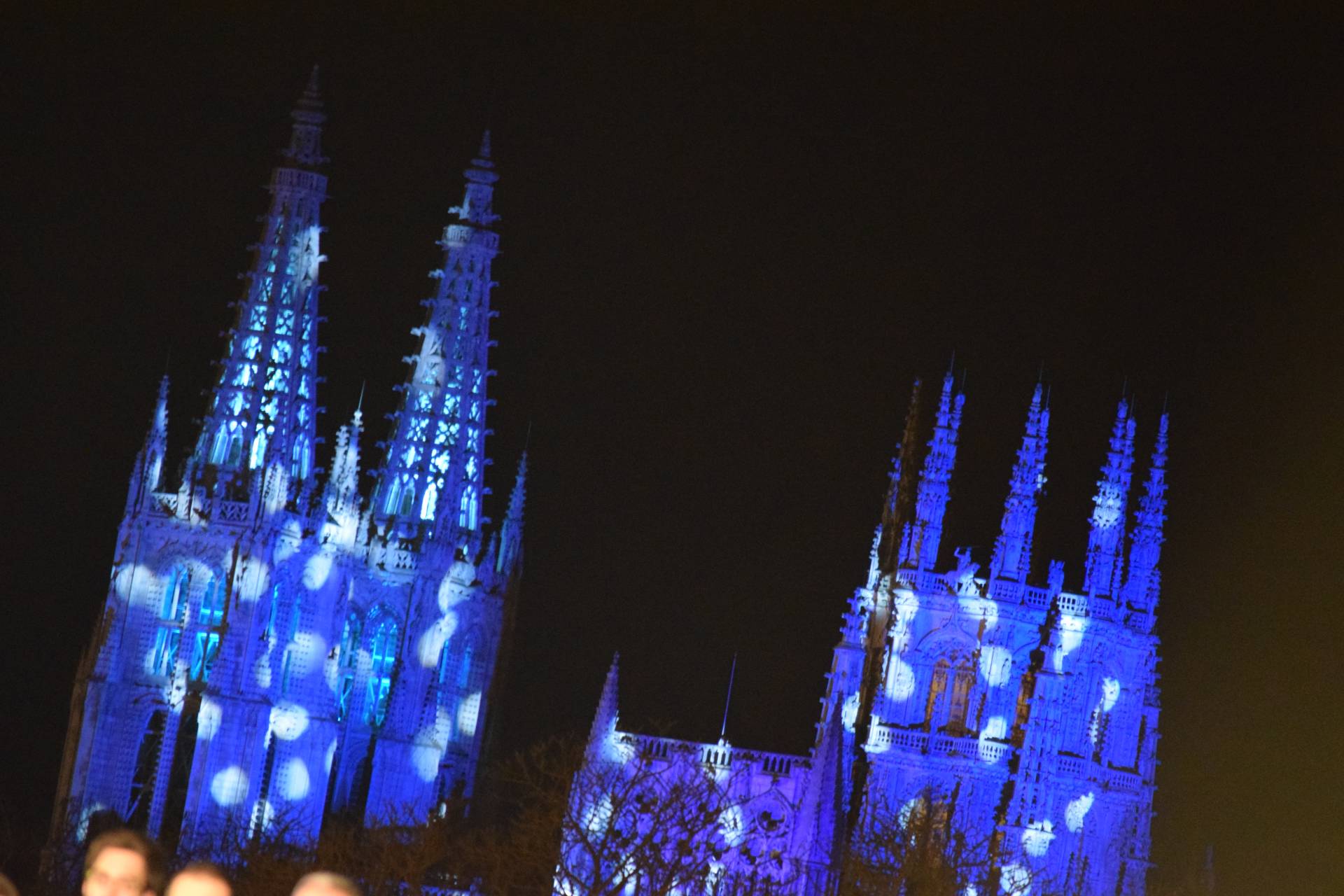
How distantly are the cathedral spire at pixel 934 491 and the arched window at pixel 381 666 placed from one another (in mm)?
14681

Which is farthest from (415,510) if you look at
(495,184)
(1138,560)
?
(1138,560)

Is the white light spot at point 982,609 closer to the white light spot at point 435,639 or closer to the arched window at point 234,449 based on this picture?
the white light spot at point 435,639

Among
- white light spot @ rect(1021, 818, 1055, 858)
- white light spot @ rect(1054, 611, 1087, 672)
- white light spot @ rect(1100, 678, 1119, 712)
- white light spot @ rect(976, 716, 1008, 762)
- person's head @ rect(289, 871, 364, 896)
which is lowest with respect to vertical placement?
person's head @ rect(289, 871, 364, 896)

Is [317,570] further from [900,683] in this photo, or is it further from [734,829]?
[900,683]

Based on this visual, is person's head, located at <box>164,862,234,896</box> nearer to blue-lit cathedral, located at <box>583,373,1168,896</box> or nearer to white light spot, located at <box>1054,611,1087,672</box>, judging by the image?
blue-lit cathedral, located at <box>583,373,1168,896</box>

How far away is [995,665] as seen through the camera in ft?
232

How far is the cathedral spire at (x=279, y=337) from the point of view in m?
Answer: 76.2

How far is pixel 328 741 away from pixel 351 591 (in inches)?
170

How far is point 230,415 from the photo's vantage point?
250ft

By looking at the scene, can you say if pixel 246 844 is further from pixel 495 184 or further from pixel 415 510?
pixel 495 184

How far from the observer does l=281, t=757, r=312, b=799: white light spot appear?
7481cm

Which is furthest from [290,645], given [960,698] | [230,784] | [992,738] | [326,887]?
[326,887]

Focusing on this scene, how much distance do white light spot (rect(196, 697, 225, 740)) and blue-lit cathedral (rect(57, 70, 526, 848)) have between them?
0.05 m

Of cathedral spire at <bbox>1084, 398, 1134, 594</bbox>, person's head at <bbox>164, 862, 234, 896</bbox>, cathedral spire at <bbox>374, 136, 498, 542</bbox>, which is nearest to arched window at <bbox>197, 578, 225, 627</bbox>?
cathedral spire at <bbox>374, 136, 498, 542</bbox>
